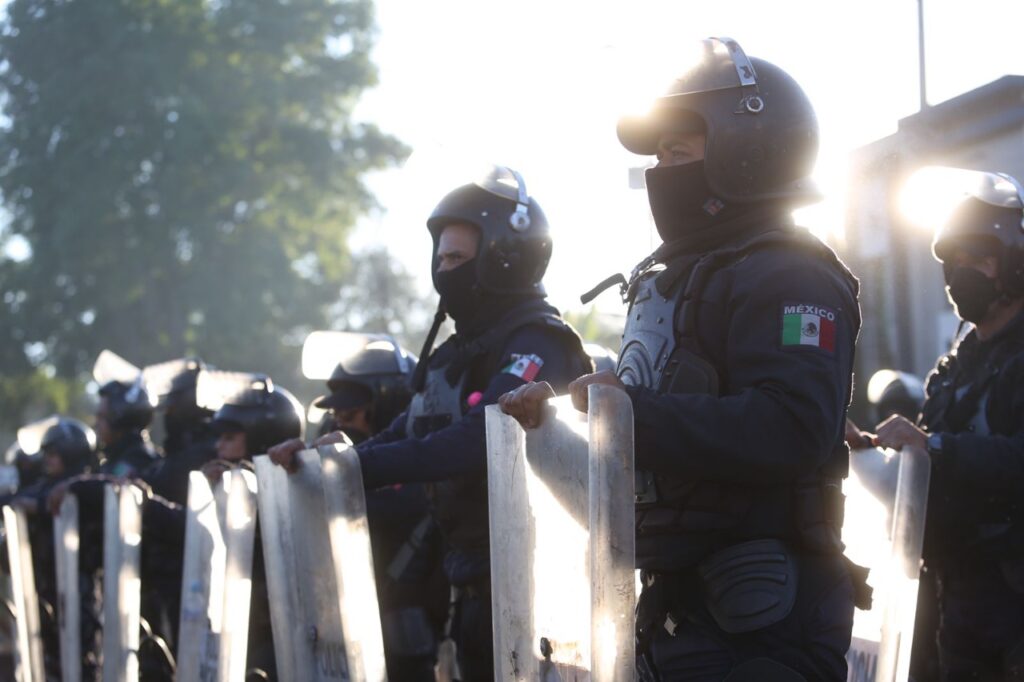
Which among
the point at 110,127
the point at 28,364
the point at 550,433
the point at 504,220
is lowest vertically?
the point at 550,433

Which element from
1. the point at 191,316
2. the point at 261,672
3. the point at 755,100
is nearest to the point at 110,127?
the point at 191,316

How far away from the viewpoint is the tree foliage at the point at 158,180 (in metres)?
28.0

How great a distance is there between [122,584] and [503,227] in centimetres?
262

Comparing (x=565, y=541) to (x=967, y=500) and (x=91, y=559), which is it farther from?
(x=91, y=559)

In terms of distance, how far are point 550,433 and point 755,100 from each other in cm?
85

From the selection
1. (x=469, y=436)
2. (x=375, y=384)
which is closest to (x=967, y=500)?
(x=469, y=436)

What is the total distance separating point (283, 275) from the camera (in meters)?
30.0

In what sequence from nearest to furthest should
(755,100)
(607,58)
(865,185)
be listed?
(755,100)
(607,58)
(865,185)

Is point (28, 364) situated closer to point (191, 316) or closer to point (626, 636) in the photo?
point (191, 316)

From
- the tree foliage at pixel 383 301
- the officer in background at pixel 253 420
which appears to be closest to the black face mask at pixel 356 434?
the officer in background at pixel 253 420

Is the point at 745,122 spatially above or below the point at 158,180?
below

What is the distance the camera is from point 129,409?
337 inches

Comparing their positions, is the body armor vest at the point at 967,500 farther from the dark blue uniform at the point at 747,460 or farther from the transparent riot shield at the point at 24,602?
the transparent riot shield at the point at 24,602

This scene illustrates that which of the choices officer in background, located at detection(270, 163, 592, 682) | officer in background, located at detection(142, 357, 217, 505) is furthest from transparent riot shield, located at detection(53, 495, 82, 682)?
officer in background, located at detection(270, 163, 592, 682)
